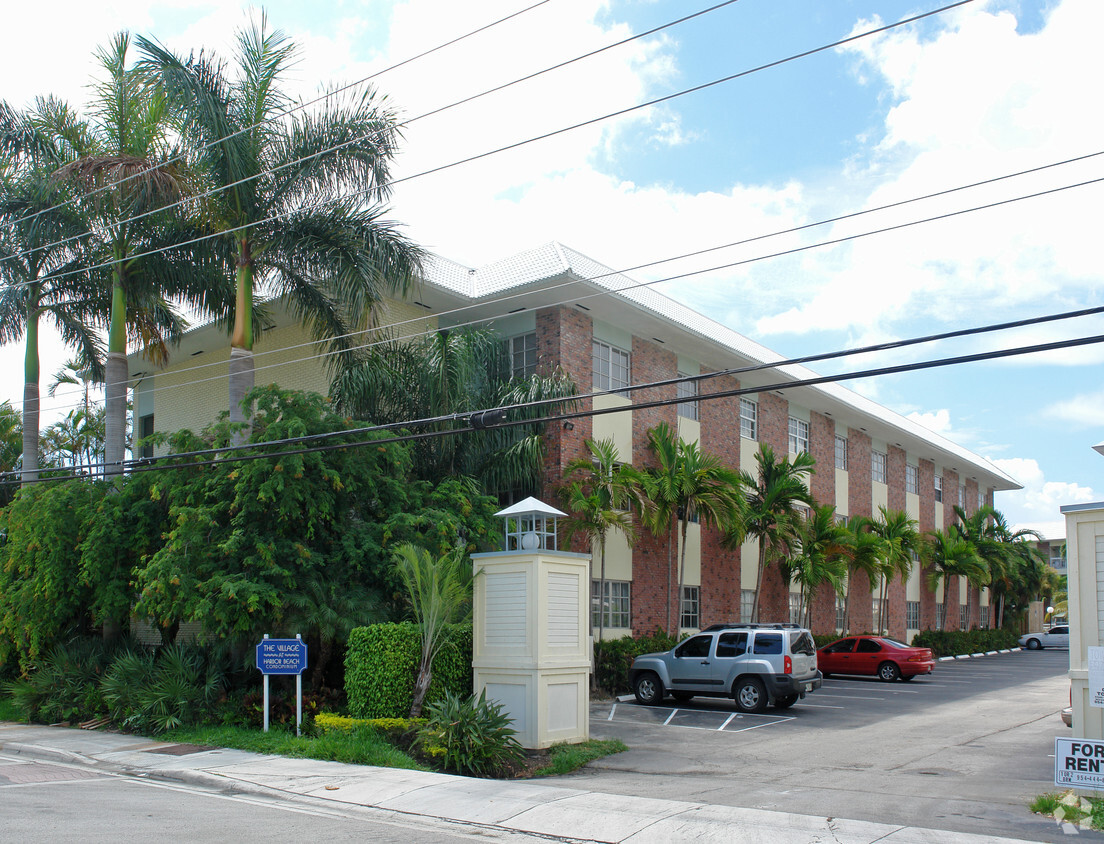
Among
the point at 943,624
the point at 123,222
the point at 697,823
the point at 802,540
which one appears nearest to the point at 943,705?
the point at 802,540

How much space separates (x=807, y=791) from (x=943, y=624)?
37.6 m

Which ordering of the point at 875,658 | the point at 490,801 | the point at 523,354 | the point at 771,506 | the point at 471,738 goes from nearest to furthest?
the point at 490,801 → the point at 471,738 → the point at 523,354 → the point at 771,506 → the point at 875,658

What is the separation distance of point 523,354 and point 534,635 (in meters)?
11.9

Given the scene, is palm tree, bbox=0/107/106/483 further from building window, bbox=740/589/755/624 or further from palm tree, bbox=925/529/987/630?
palm tree, bbox=925/529/987/630

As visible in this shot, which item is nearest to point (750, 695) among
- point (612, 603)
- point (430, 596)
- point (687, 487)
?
point (612, 603)

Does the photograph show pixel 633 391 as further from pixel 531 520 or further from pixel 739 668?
pixel 531 520

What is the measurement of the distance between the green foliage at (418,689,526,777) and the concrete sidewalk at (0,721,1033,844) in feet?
1.46

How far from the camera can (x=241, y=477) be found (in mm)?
17469

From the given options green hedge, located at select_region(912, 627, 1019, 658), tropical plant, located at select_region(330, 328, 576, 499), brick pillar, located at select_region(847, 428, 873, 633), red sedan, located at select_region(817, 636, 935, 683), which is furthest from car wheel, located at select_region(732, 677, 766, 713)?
green hedge, located at select_region(912, 627, 1019, 658)

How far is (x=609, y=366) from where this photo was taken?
2645cm

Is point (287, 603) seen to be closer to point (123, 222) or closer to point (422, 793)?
point (422, 793)

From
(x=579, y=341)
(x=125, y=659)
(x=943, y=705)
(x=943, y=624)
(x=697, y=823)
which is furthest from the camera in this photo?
(x=943, y=624)

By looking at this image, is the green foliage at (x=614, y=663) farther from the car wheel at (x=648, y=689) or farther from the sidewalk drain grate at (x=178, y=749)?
the sidewalk drain grate at (x=178, y=749)

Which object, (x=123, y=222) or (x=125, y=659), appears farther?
(x=123, y=222)
